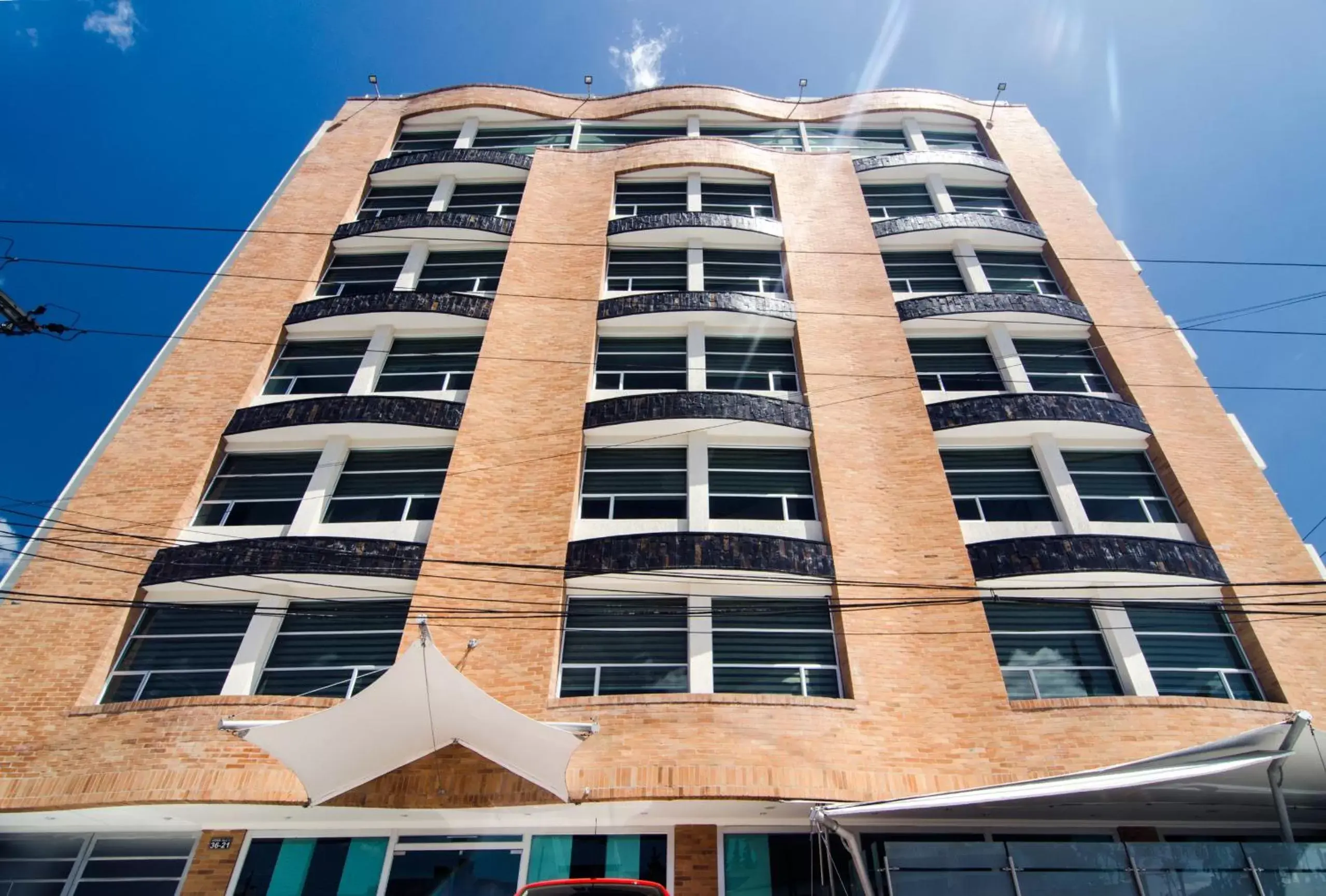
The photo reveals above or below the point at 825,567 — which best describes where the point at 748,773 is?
below

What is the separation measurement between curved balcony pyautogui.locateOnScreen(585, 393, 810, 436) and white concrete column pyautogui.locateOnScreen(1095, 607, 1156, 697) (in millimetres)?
5848

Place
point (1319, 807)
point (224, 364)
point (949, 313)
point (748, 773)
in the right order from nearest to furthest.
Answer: point (1319, 807) → point (748, 773) → point (224, 364) → point (949, 313)

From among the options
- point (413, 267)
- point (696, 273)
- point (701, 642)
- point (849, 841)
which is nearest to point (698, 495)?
point (701, 642)

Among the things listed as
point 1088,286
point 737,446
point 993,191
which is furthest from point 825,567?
point 993,191

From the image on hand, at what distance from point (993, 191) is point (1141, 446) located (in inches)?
382

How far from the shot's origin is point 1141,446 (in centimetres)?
1421

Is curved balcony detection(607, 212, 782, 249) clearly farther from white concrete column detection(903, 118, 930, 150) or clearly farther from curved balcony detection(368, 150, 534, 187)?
white concrete column detection(903, 118, 930, 150)

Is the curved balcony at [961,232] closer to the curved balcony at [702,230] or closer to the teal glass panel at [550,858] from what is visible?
the curved balcony at [702,230]

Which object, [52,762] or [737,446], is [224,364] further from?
[737,446]

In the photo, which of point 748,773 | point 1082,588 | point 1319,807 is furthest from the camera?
point 1082,588

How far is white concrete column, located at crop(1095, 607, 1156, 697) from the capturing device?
1112cm

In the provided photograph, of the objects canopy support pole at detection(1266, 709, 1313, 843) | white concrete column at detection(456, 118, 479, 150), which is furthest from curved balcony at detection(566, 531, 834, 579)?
white concrete column at detection(456, 118, 479, 150)

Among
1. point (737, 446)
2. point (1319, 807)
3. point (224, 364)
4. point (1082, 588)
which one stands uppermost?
point (224, 364)

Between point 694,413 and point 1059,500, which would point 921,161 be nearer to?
point 1059,500
